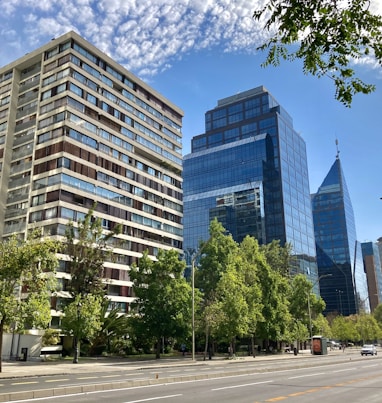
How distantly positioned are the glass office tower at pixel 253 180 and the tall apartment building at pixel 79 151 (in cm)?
4916

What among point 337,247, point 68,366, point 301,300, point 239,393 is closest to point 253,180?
point 301,300

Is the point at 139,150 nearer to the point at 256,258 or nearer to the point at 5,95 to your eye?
the point at 5,95

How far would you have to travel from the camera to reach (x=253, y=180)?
124 metres

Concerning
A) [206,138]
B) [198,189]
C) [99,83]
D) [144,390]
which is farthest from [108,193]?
[206,138]

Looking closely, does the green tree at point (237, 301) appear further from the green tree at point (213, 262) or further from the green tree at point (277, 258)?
the green tree at point (277, 258)

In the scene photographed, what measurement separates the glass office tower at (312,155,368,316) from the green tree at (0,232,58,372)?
486 ft

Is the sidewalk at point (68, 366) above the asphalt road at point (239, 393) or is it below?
below

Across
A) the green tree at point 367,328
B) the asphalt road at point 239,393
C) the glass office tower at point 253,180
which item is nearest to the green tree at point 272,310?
the asphalt road at point 239,393

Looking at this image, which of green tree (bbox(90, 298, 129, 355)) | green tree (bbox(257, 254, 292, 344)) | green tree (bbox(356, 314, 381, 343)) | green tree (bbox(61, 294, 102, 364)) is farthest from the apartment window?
green tree (bbox(356, 314, 381, 343))

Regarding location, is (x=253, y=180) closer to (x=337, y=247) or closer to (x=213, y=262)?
(x=337, y=247)

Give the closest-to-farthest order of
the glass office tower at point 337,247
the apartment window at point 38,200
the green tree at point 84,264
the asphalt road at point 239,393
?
the asphalt road at point 239,393 < the green tree at point 84,264 < the apartment window at point 38,200 < the glass office tower at point 337,247

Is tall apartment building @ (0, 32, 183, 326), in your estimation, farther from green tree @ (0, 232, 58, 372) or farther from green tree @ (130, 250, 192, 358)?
green tree @ (0, 232, 58, 372)

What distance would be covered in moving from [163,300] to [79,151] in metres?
28.5

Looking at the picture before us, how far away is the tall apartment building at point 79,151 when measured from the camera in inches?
2291
